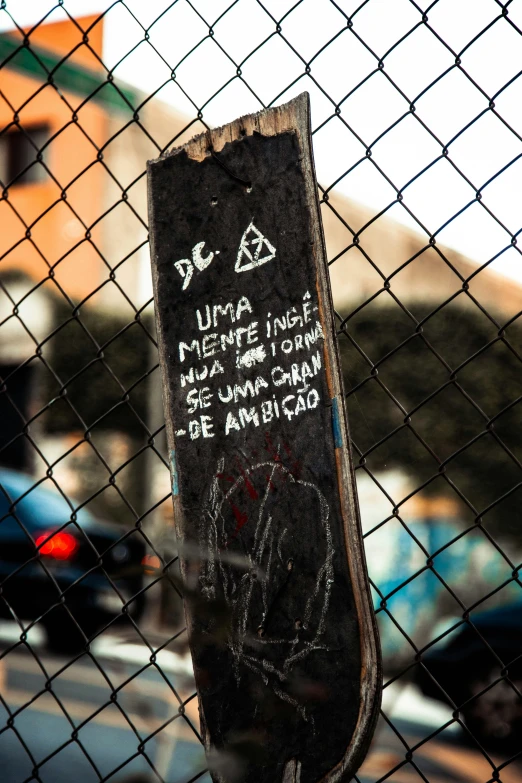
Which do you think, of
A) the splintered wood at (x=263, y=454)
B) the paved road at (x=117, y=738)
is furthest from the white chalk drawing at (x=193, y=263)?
the paved road at (x=117, y=738)

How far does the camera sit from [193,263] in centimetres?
124

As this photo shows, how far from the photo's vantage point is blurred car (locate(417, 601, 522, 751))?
13.4 feet

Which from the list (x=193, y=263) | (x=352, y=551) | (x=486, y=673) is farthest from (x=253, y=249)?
(x=486, y=673)

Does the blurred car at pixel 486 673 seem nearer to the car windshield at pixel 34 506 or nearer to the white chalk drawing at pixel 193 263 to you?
the car windshield at pixel 34 506

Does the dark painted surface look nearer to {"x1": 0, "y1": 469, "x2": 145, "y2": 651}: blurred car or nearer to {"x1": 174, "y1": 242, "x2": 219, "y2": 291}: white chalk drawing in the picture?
{"x1": 174, "y1": 242, "x2": 219, "y2": 291}: white chalk drawing

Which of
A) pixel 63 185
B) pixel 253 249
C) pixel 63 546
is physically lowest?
pixel 253 249

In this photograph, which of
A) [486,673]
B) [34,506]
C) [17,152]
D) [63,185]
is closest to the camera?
[486,673]

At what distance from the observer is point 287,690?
1117 millimetres

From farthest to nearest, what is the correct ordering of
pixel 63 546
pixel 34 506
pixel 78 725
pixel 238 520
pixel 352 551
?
pixel 34 506, pixel 63 546, pixel 78 725, pixel 238 520, pixel 352 551

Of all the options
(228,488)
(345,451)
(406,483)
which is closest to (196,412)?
(228,488)

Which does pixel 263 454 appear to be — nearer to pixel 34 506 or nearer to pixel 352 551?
pixel 352 551

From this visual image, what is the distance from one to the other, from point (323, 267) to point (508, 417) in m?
6.22

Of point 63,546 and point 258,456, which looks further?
point 63,546

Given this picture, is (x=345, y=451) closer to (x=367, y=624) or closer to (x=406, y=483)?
(x=367, y=624)
